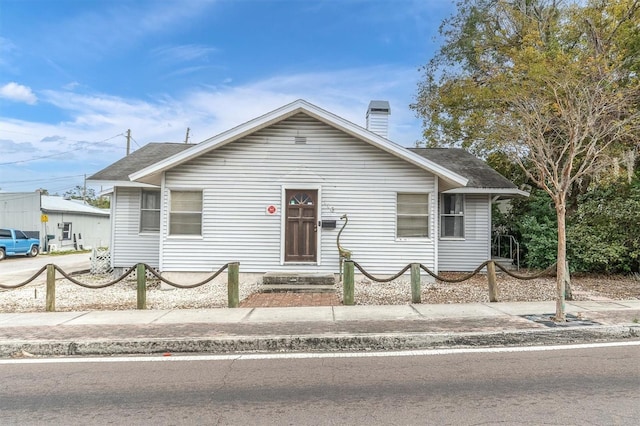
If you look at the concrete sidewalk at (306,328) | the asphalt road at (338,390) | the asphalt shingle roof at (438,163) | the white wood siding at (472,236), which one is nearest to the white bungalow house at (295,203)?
the white wood siding at (472,236)

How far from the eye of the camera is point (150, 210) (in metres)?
14.0

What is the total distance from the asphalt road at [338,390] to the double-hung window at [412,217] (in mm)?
6461

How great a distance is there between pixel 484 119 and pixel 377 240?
5675 mm

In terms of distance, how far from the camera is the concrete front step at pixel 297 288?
34.1 ft

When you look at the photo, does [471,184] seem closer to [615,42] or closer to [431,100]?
[615,42]

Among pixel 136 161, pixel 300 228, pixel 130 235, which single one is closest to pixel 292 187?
pixel 300 228

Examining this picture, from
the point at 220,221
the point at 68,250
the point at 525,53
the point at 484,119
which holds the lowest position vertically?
the point at 68,250

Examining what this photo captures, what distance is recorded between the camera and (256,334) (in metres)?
6.41

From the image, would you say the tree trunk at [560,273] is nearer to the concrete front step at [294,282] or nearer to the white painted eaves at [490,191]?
the concrete front step at [294,282]

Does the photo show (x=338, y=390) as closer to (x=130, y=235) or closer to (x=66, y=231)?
(x=130, y=235)

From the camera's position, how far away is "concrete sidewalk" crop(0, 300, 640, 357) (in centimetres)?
614

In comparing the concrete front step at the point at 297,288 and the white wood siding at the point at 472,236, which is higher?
the white wood siding at the point at 472,236

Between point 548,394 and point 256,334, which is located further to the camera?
point 256,334

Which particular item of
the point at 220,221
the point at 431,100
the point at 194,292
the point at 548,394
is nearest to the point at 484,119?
the point at 431,100
